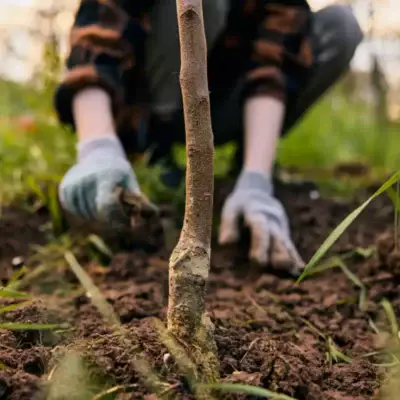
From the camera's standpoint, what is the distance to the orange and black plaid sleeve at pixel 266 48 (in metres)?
1.77

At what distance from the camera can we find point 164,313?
1045mm

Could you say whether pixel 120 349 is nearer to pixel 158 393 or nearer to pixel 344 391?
pixel 158 393

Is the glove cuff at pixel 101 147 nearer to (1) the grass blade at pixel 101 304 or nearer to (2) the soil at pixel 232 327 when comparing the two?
(2) the soil at pixel 232 327

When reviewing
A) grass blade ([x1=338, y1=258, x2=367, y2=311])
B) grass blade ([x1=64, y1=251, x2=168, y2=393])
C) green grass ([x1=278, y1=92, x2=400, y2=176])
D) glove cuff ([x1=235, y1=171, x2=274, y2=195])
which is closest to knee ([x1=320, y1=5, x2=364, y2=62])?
glove cuff ([x1=235, y1=171, x2=274, y2=195])

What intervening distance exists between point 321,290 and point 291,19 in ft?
3.10

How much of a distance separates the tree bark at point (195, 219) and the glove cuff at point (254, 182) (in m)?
0.79

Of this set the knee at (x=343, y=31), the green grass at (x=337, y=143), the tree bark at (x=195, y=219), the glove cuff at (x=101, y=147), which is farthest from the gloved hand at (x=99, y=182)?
the green grass at (x=337, y=143)

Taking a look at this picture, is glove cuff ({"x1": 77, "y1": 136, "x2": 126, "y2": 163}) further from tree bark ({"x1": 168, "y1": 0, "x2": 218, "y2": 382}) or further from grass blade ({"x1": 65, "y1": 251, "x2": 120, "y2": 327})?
tree bark ({"x1": 168, "y1": 0, "x2": 218, "y2": 382})

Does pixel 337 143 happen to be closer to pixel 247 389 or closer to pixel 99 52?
pixel 99 52

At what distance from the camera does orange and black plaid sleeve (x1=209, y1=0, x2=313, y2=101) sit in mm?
1774

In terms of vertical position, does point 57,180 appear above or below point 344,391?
above

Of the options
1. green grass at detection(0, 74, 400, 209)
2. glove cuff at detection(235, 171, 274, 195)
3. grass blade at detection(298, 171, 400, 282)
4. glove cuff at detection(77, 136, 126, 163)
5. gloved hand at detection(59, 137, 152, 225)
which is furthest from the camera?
green grass at detection(0, 74, 400, 209)

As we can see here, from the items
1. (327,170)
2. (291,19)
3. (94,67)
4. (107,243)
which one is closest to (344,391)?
(107,243)

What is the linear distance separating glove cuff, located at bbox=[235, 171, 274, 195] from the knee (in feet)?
2.33
